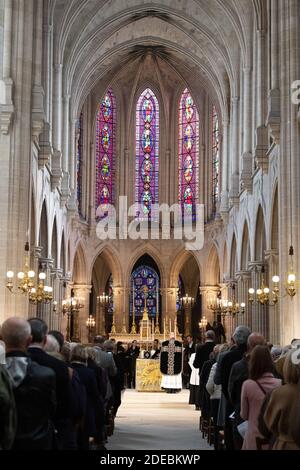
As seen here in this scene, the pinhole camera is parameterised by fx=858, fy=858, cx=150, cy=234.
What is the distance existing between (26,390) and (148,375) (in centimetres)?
2499

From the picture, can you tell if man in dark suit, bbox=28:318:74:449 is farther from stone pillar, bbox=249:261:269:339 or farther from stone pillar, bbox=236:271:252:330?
stone pillar, bbox=236:271:252:330

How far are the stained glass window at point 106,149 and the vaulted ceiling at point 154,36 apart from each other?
3753 millimetres

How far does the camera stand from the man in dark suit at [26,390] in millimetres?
5977

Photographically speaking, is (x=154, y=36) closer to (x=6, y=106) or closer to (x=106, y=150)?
(x=106, y=150)

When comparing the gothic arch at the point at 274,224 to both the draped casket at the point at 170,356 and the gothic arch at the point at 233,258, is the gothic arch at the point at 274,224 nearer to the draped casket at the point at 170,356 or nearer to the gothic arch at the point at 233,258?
the draped casket at the point at 170,356

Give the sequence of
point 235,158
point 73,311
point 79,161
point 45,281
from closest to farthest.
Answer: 1. point 45,281
2. point 235,158
3. point 73,311
4. point 79,161

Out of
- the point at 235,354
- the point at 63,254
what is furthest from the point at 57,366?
the point at 63,254

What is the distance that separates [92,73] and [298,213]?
72.2 feet

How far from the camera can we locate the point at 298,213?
24328mm

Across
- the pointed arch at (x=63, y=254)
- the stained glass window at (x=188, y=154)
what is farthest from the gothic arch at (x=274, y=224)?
the stained glass window at (x=188, y=154)

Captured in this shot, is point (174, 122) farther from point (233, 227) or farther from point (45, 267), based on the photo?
point (45, 267)

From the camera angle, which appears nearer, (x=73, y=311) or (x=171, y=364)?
(x=171, y=364)

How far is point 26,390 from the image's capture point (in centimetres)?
602

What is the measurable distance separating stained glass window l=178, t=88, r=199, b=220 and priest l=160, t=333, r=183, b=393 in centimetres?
2014
